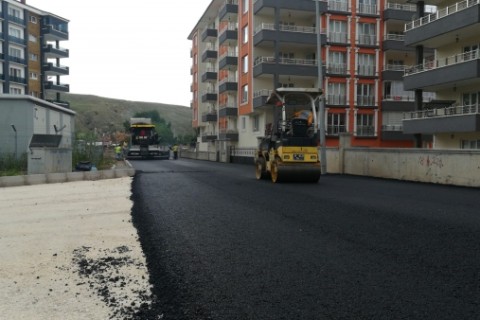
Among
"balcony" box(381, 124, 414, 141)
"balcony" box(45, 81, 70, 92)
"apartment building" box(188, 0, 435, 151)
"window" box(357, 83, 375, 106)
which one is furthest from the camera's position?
Result: "balcony" box(45, 81, 70, 92)

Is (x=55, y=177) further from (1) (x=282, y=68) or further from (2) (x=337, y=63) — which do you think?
(2) (x=337, y=63)

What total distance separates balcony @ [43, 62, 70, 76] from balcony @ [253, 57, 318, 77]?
35007 mm

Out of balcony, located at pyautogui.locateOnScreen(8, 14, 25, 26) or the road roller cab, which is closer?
the road roller cab

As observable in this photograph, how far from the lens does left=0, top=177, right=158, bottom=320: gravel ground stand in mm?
4059

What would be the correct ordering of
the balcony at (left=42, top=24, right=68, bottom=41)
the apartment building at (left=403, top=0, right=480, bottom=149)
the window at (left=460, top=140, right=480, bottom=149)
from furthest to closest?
the balcony at (left=42, top=24, right=68, bottom=41) < the window at (left=460, top=140, right=480, bottom=149) < the apartment building at (left=403, top=0, right=480, bottom=149)

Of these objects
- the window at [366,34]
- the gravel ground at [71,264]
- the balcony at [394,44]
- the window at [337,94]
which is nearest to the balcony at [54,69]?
the window at [337,94]

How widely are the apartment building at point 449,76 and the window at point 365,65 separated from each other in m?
10.3

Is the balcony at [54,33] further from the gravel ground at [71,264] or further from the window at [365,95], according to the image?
the gravel ground at [71,264]

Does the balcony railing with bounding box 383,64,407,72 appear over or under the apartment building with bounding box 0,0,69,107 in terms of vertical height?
under

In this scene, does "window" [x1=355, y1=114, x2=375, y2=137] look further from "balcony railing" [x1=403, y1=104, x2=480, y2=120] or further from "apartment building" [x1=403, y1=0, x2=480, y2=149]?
"balcony railing" [x1=403, y1=104, x2=480, y2=120]

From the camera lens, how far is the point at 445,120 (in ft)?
85.1

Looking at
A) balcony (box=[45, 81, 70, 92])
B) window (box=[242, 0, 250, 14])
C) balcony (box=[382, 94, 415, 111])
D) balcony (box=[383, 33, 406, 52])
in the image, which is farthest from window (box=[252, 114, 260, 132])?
balcony (box=[45, 81, 70, 92])

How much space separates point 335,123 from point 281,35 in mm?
9408

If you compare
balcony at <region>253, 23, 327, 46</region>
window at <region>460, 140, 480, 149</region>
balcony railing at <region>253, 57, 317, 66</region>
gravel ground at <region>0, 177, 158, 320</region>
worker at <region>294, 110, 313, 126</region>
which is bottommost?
gravel ground at <region>0, 177, 158, 320</region>
